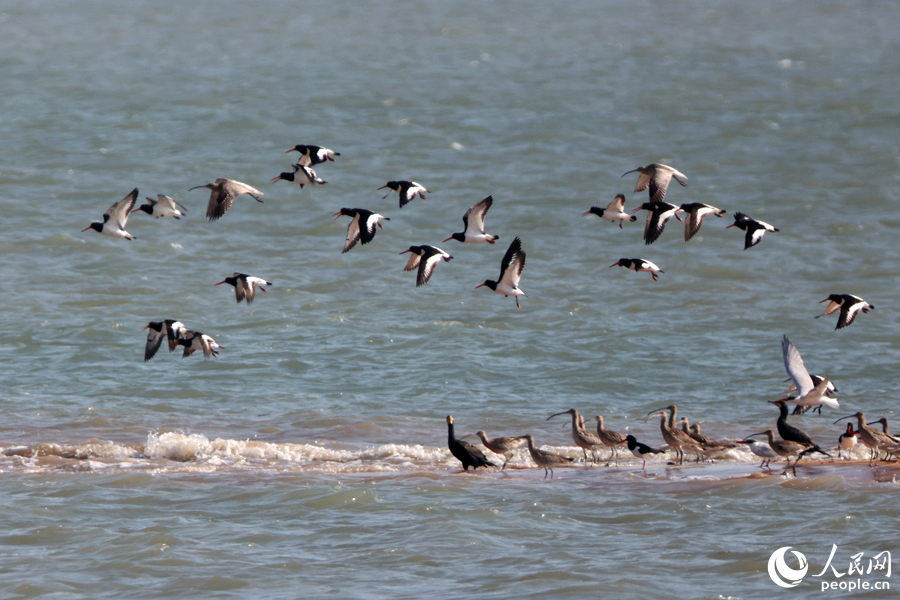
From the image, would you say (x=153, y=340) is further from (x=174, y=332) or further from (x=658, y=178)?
(x=658, y=178)

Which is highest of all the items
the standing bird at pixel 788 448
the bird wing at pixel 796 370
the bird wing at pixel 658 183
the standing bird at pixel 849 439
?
the bird wing at pixel 658 183

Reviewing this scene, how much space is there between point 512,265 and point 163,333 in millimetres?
5917

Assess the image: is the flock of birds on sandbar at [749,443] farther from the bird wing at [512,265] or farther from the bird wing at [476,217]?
the bird wing at [476,217]

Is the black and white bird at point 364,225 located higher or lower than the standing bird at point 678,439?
A: higher

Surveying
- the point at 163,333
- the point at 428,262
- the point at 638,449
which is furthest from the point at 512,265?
the point at 163,333

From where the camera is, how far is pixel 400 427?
1788cm

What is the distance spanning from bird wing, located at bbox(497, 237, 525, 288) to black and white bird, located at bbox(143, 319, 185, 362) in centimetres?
487

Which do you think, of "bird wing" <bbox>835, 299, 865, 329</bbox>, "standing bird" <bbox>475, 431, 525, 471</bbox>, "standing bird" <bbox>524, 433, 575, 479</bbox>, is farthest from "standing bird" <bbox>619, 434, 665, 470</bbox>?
"bird wing" <bbox>835, 299, 865, 329</bbox>

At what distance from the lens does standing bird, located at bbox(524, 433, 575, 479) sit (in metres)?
14.8

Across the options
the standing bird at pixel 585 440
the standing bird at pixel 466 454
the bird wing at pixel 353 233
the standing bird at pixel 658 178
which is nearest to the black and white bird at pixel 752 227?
the standing bird at pixel 658 178

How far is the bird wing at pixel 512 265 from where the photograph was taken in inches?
620

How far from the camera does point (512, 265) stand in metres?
16.4

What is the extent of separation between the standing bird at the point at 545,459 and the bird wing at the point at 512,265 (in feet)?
8.12

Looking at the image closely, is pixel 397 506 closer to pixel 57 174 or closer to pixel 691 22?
pixel 57 174
